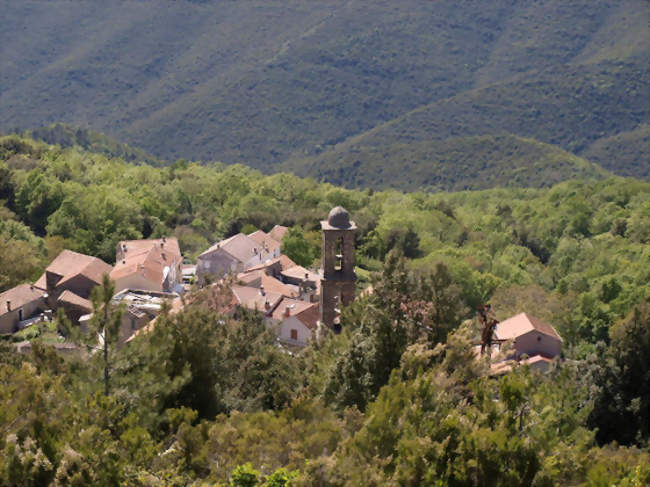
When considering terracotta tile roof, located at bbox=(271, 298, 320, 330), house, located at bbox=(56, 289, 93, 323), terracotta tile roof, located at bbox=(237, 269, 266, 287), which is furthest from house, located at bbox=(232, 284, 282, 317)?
house, located at bbox=(56, 289, 93, 323)

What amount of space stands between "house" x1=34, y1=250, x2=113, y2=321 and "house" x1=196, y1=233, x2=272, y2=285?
5796 millimetres

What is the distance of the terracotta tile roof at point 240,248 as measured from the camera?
42.6 metres

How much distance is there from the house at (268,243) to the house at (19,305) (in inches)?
520

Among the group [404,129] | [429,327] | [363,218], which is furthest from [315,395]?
[404,129]

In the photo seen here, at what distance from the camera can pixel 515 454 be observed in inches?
401

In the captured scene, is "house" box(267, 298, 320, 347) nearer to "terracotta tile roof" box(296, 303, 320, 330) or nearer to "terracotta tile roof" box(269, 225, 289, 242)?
"terracotta tile roof" box(296, 303, 320, 330)

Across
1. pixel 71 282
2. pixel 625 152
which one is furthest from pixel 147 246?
pixel 625 152

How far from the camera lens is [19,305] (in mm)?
33812

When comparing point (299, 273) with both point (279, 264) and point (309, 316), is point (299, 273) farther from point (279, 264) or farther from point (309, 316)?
point (309, 316)

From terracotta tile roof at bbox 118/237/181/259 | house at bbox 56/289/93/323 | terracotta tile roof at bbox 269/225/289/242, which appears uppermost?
house at bbox 56/289/93/323

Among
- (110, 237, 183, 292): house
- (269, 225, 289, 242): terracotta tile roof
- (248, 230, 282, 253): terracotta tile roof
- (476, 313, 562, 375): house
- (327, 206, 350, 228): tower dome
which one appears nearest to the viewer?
(327, 206, 350, 228): tower dome

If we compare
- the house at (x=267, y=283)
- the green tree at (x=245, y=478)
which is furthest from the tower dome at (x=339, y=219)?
the green tree at (x=245, y=478)

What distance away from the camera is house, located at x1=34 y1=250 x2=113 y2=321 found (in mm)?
33219

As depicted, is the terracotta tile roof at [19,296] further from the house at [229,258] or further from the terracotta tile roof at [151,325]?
the house at [229,258]
